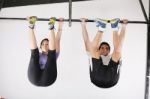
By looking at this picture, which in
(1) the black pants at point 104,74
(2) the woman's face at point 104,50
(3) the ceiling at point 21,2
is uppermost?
(3) the ceiling at point 21,2

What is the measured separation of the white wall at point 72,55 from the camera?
14.6ft

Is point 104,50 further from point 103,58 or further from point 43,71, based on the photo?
point 43,71

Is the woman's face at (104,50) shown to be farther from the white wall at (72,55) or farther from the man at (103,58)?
the white wall at (72,55)

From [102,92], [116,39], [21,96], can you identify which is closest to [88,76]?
[102,92]

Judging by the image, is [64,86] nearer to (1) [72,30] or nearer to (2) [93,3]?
(1) [72,30]

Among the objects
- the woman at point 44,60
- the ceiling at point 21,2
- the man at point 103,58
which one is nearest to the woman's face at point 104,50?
the man at point 103,58

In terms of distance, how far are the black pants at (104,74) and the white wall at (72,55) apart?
9cm

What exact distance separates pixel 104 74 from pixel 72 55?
571 millimetres

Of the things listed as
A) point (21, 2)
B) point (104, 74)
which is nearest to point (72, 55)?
point (104, 74)

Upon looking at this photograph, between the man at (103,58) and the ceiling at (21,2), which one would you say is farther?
the ceiling at (21,2)

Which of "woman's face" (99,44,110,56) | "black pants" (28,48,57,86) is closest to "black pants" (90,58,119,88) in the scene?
"woman's face" (99,44,110,56)

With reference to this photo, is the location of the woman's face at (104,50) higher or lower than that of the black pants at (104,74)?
higher

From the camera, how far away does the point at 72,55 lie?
4500mm

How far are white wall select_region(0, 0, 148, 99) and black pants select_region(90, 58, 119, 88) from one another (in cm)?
9
